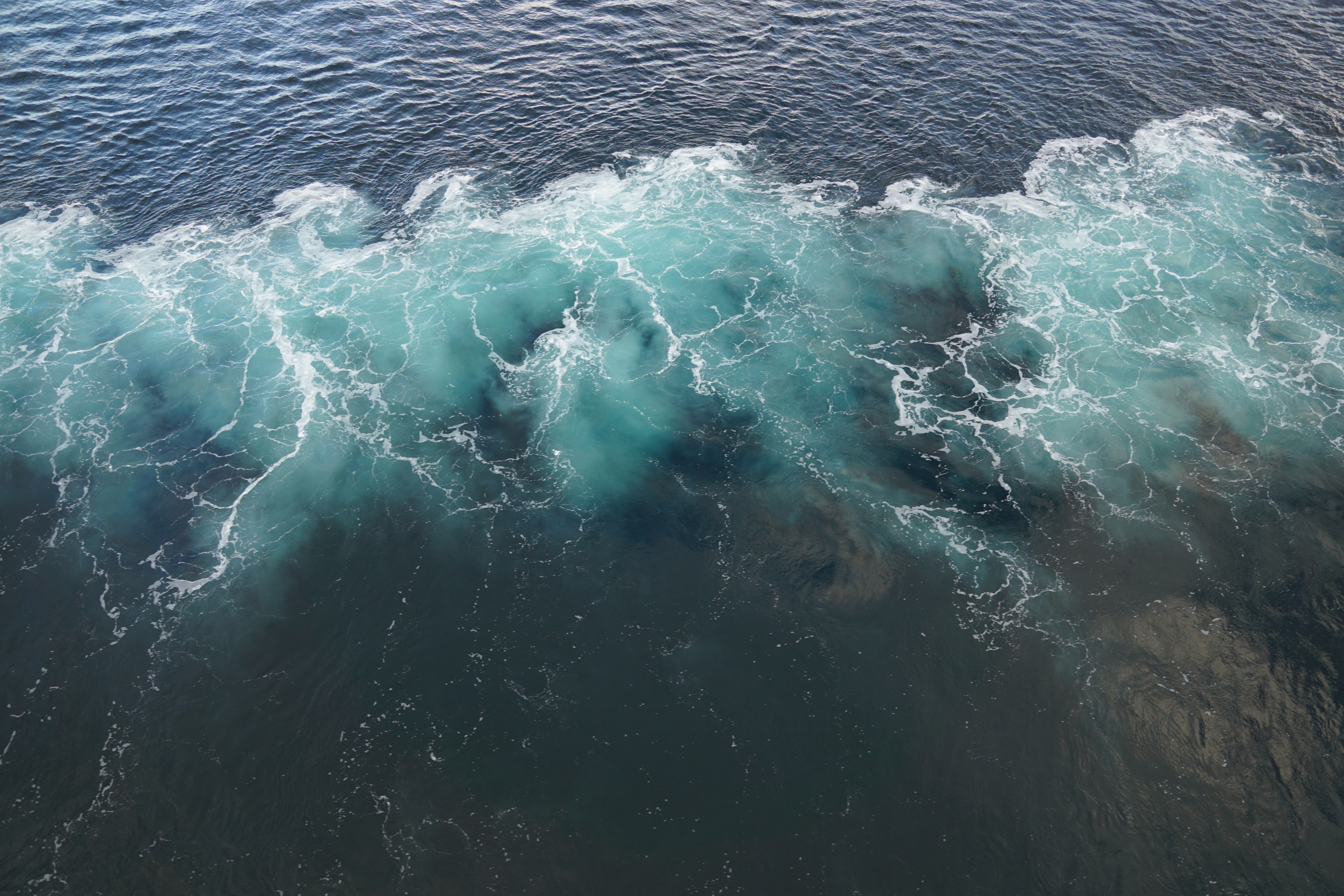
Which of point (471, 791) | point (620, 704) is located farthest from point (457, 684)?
point (620, 704)

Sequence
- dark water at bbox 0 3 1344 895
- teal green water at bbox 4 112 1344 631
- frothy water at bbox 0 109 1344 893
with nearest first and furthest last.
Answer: frothy water at bbox 0 109 1344 893 → dark water at bbox 0 3 1344 895 → teal green water at bbox 4 112 1344 631

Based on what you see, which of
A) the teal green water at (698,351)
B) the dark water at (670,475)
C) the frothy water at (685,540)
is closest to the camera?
the frothy water at (685,540)

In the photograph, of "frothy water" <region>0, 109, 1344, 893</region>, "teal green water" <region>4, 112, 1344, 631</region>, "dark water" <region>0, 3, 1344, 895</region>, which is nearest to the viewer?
"frothy water" <region>0, 109, 1344, 893</region>

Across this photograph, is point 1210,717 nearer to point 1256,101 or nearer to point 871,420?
point 871,420

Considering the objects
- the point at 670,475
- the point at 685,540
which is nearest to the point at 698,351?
the point at 670,475

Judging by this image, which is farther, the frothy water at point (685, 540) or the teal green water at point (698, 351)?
the teal green water at point (698, 351)

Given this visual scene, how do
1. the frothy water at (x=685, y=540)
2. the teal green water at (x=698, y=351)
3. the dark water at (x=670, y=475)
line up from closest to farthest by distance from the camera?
1. the frothy water at (x=685, y=540)
2. the dark water at (x=670, y=475)
3. the teal green water at (x=698, y=351)
